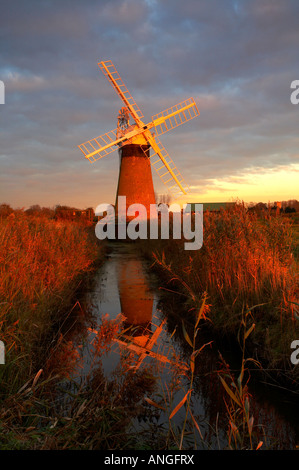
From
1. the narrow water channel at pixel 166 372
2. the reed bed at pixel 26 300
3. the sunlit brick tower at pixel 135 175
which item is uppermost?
the sunlit brick tower at pixel 135 175

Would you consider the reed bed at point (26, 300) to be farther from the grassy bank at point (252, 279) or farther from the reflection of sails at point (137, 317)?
the grassy bank at point (252, 279)

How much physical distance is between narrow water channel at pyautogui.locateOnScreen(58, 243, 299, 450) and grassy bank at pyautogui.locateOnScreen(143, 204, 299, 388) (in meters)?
0.52

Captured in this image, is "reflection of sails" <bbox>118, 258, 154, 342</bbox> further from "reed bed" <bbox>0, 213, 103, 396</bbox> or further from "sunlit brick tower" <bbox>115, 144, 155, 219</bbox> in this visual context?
"sunlit brick tower" <bbox>115, 144, 155, 219</bbox>

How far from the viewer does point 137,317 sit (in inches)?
249

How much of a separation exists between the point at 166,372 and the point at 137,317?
2.49 metres

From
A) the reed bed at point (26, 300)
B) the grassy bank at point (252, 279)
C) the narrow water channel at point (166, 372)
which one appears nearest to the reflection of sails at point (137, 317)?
the narrow water channel at point (166, 372)

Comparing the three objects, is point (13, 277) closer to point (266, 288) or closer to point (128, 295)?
point (266, 288)

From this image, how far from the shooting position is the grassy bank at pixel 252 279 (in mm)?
4238

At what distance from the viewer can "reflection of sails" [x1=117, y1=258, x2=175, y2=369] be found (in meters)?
4.47

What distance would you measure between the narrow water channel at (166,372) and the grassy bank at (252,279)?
0.52m

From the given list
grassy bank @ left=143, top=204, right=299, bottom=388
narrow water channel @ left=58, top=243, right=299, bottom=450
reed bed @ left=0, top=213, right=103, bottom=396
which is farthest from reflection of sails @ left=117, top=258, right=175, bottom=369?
reed bed @ left=0, top=213, right=103, bottom=396

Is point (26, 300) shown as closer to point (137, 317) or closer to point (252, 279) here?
point (137, 317)

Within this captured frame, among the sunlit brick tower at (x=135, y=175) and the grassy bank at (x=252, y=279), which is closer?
the grassy bank at (x=252, y=279)

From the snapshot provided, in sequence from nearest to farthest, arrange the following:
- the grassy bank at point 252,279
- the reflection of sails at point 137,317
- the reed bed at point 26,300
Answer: the reed bed at point 26,300 < the grassy bank at point 252,279 < the reflection of sails at point 137,317
